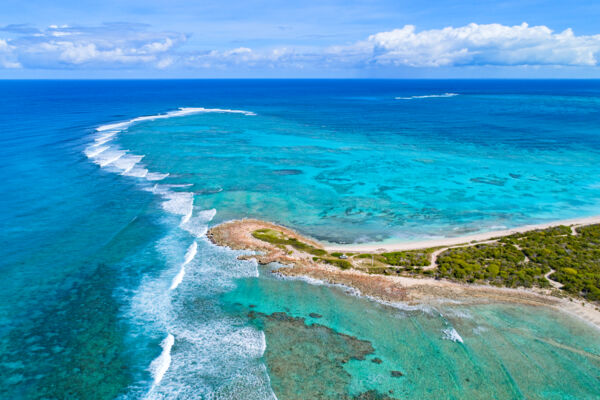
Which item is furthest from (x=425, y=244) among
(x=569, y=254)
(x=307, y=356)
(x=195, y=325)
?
(x=195, y=325)

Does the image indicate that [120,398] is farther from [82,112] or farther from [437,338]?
[82,112]

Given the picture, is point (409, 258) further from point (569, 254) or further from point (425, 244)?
point (569, 254)

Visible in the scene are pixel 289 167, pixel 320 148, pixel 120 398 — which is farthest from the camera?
pixel 320 148

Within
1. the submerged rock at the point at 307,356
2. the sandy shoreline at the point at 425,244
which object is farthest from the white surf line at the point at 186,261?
the sandy shoreline at the point at 425,244

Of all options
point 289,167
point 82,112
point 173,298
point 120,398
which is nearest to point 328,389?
point 120,398

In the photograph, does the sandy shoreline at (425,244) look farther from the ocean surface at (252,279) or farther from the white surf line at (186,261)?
the white surf line at (186,261)
